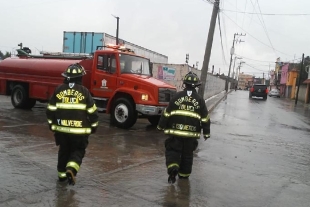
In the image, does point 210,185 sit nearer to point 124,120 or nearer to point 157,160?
point 157,160

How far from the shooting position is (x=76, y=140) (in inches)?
178

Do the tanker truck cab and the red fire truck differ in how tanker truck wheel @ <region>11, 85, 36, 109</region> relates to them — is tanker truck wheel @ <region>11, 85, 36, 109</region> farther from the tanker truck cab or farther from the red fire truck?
the tanker truck cab

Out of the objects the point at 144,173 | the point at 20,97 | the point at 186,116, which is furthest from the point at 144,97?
the point at 20,97

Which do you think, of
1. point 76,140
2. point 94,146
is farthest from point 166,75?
point 76,140

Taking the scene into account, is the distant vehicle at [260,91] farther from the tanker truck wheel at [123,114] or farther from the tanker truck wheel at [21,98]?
the tanker truck wheel at [123,114]

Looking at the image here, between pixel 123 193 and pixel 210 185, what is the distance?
57.2 inches

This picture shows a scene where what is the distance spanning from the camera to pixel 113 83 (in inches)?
401

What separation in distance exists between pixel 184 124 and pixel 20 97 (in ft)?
31.6

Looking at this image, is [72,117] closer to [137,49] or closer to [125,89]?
[125,89]

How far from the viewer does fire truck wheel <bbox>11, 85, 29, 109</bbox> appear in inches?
489

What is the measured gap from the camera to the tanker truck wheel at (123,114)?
974cm

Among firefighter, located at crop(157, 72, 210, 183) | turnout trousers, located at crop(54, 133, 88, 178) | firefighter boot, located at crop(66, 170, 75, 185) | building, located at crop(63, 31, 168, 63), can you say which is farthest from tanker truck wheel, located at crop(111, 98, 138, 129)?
building, located at crop(63, 31, 168, 63)

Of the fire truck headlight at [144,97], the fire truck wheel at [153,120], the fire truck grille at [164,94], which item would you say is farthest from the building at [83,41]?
the fire truck headlight at [144,97]

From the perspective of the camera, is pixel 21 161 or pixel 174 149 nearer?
pixel 174 149
